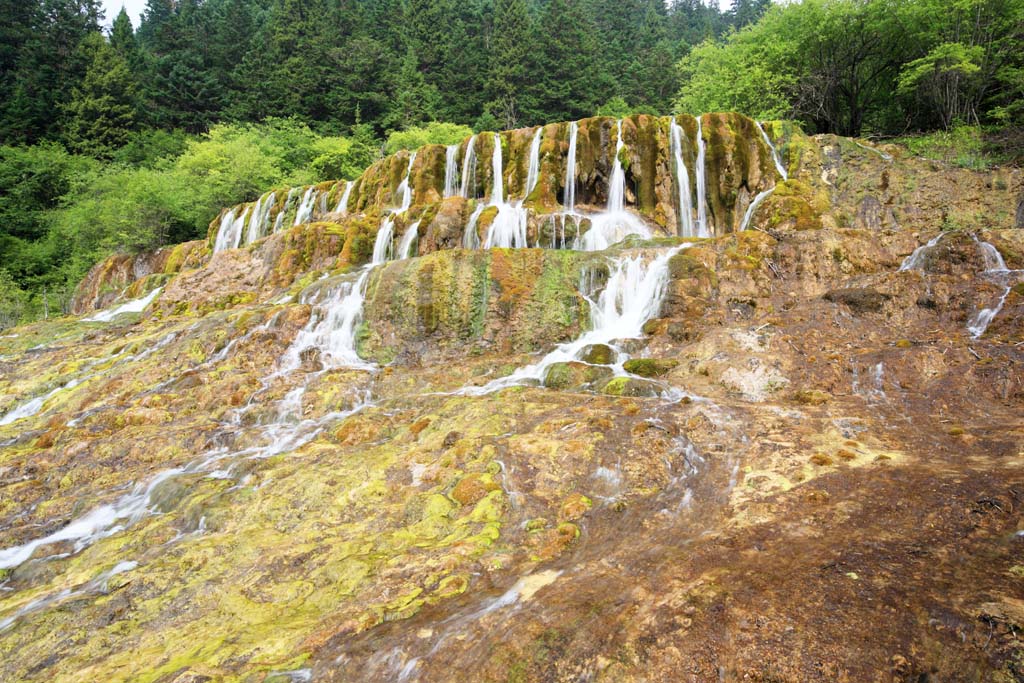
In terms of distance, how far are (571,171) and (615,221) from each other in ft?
10.2

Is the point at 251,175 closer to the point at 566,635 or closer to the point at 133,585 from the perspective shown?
the point at 133,585

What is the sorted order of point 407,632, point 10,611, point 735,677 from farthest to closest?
point 10,611 < point 407,632 < point 735,677

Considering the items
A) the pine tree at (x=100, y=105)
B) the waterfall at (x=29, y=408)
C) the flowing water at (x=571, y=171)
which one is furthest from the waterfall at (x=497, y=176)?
the pine tree at (x=100, y=105)

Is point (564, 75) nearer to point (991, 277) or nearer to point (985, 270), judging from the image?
point (985, 270)

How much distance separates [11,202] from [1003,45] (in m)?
49.1

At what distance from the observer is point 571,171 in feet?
63.1

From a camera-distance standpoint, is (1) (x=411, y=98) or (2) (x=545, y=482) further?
(1) (x=411, y=98)

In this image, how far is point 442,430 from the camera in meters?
7.29

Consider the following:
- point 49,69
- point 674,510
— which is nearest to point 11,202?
point 49,69

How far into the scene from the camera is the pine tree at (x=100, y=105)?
3612 cm

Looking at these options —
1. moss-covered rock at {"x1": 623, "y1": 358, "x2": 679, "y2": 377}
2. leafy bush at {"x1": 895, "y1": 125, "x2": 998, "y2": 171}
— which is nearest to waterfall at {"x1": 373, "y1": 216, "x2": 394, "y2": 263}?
moss-covered rock at {"x1": 623, "y1": 358, "x2": 679, "y2": 377}

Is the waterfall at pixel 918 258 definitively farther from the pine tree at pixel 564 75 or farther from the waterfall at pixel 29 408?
the pine tree at pixel 564 75

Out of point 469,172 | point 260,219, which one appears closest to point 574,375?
point 469,172

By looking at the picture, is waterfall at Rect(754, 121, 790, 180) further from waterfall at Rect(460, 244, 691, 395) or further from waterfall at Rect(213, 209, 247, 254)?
waterfall at Rect(213, 209, 247, 254)
